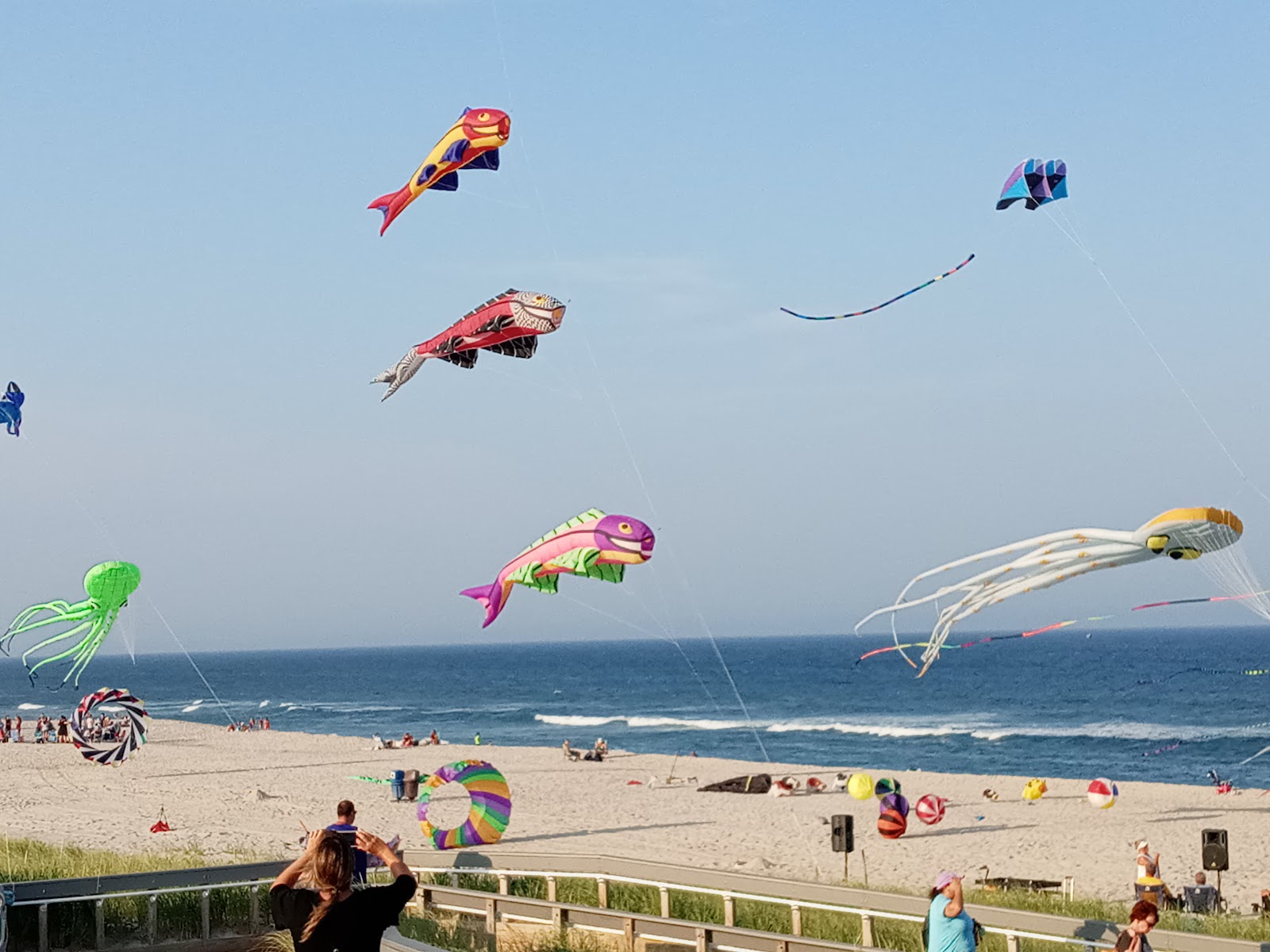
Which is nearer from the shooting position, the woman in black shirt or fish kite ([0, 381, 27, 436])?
the woman in black shirt

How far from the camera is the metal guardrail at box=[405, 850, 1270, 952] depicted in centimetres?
832

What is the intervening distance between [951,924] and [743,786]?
25642 mm

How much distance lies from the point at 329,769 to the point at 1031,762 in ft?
76.2

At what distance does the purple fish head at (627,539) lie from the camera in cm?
1420

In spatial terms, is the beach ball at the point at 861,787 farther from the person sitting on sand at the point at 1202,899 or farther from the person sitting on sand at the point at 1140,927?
the person sitting on sand at the point at 1140,927

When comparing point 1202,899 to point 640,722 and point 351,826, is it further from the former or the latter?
point 640,722

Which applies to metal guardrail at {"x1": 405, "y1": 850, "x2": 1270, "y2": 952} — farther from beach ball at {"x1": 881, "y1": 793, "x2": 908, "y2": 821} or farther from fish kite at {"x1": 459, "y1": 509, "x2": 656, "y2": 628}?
beach ball at {"x1": 881, "y1": 793, "x2": 908, "y2": 821}

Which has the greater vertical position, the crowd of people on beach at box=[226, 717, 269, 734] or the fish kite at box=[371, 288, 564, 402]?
the fish kite at box=[371, 288, 564, 402]

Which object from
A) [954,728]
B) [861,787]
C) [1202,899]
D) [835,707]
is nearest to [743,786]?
[861,787]

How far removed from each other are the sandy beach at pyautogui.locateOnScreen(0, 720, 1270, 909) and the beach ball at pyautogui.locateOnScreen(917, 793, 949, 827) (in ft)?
1.01

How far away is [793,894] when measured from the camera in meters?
10.2

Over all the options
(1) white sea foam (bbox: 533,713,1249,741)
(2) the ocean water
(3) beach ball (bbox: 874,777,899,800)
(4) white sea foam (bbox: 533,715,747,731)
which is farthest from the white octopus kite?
(4) white sea foam (bbox: 533,715,747,731)

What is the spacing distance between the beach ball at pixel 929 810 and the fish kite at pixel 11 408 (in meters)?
15.1

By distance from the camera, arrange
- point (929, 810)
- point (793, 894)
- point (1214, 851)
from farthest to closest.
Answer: point (929, 810) < point (1214, 851) < point (793, 894)
